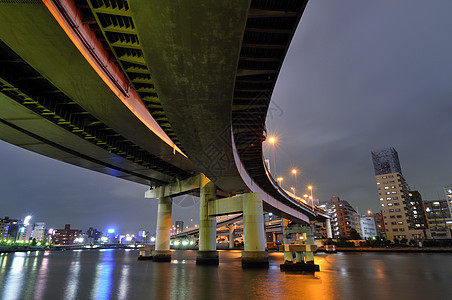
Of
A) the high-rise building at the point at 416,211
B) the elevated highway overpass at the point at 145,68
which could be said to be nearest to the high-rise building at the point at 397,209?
the high-rise building at the point at 416,211

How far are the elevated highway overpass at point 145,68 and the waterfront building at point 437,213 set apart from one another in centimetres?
14348

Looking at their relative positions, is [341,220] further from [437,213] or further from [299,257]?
[299,257]

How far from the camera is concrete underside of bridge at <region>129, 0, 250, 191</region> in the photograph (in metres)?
7.36

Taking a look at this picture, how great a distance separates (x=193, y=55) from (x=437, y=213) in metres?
158

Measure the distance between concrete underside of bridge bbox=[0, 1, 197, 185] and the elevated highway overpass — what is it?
0.17 feet

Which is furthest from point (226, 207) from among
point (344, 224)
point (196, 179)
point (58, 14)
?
point (344, 224)

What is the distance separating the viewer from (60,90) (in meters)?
14.4

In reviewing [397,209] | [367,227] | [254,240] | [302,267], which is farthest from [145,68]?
[367,227]

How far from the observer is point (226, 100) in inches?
468

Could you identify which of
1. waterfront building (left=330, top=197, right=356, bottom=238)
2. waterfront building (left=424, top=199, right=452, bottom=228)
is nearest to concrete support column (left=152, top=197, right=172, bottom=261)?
waterfront building (left=424, top=199, right=452, bottom=228)

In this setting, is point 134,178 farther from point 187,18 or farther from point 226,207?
point 187,18

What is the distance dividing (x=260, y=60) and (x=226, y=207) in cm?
2567

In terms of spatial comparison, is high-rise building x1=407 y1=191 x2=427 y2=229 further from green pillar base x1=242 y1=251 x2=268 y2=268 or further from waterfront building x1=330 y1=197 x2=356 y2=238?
green pillar base x1=242 y1=251 x2=268 y2=268

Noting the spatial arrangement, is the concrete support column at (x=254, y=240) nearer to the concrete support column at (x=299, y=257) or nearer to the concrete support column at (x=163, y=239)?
the concrete support column at (x=299, y=257)
